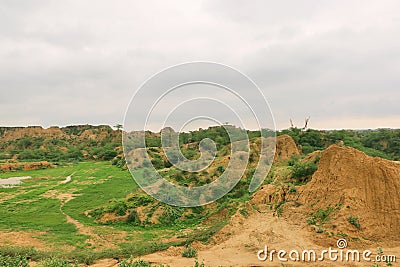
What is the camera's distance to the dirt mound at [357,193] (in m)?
9.48

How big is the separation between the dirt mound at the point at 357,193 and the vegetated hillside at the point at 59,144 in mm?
40568

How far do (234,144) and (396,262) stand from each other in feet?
43.9

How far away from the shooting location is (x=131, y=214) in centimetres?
1309

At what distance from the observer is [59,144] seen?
67250 millimetres

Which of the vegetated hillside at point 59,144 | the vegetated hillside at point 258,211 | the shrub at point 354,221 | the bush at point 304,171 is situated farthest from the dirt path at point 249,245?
the vegetated hillside at point 59,144

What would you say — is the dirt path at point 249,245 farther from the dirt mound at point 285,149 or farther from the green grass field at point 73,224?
the dirt mound at point 285,149

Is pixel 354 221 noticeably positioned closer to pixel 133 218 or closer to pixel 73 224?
pixel 133 218

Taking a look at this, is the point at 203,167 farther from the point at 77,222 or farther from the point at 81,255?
the point at 81,255

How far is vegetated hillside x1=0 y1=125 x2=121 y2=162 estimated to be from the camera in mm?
51188

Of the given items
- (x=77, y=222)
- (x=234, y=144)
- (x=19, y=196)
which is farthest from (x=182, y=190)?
(x=19, y=196)

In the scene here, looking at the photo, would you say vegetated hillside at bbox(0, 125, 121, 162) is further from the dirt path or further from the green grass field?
the dirt path

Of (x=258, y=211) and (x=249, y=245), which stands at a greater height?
(x=258, y=211)

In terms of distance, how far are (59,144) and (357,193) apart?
67.1 m

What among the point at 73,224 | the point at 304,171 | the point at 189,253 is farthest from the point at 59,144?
the point at 189,253
